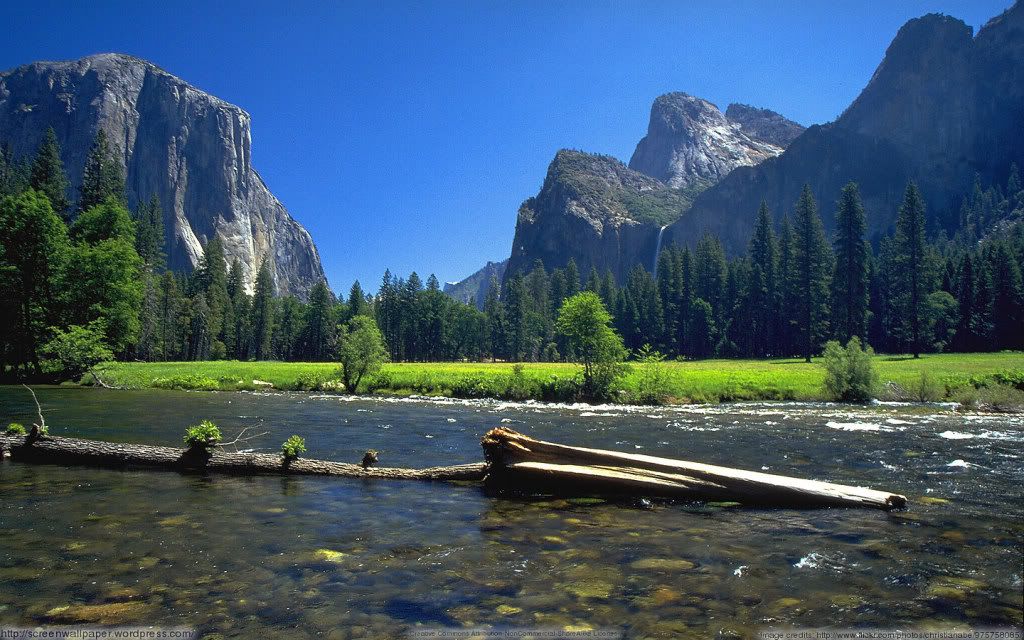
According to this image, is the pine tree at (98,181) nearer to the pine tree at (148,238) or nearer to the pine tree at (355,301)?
the pine tree at (148,238)

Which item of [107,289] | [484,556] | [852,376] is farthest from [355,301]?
[484,556]

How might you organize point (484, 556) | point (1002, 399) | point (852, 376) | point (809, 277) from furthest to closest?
point (809, 277) → point (852, 376) → point (1002, 399) → point (484, 556)

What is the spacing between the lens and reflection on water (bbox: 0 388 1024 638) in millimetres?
5391

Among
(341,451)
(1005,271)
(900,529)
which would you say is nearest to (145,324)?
(341,451)

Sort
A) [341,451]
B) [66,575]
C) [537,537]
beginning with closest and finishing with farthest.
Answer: [66,575]
[537,537]
[341,451]

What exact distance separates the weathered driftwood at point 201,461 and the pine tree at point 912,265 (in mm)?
76678

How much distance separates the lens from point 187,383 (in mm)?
46750

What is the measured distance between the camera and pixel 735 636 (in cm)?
491

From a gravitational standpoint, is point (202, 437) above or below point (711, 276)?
below

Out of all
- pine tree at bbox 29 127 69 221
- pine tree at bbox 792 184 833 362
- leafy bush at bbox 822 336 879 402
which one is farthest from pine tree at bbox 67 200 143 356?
pine tree at bbox 792 184 833 362

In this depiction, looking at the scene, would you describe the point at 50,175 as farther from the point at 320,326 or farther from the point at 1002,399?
the point at 1002,399

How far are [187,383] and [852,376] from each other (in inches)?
2024

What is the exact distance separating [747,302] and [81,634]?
105775mm

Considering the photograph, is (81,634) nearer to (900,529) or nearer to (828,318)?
(900,529)
